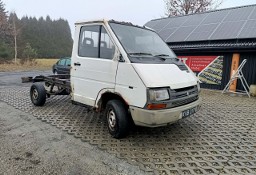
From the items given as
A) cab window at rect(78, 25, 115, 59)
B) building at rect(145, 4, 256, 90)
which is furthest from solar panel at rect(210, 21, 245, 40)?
cab window at rect(78, 25, 115, 59)

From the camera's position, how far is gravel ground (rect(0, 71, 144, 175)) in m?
3.41

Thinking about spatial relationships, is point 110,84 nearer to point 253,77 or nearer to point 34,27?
point 253,77

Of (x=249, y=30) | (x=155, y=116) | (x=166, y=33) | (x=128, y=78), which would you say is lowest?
(x=155, y=116)

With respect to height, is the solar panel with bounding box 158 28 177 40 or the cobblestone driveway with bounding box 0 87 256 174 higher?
the solar panel with bounding box 158 28 177 40

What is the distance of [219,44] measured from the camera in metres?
11.0

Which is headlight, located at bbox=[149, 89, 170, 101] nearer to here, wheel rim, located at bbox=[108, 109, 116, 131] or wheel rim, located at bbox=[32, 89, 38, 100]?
wheel rim, located at bbox=[108, 109, 116, 131]

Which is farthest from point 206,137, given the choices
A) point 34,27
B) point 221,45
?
point 34,27

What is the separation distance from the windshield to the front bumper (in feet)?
3.67

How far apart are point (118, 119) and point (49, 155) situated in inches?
53.9

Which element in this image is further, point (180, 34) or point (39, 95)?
point (180, 34)

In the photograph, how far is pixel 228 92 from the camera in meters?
10.6

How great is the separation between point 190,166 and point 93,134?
7.05 feet

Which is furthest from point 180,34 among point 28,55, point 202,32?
point 28,55

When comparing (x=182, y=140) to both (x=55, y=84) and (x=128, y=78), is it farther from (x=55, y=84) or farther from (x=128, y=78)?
(x=55, y=84)
